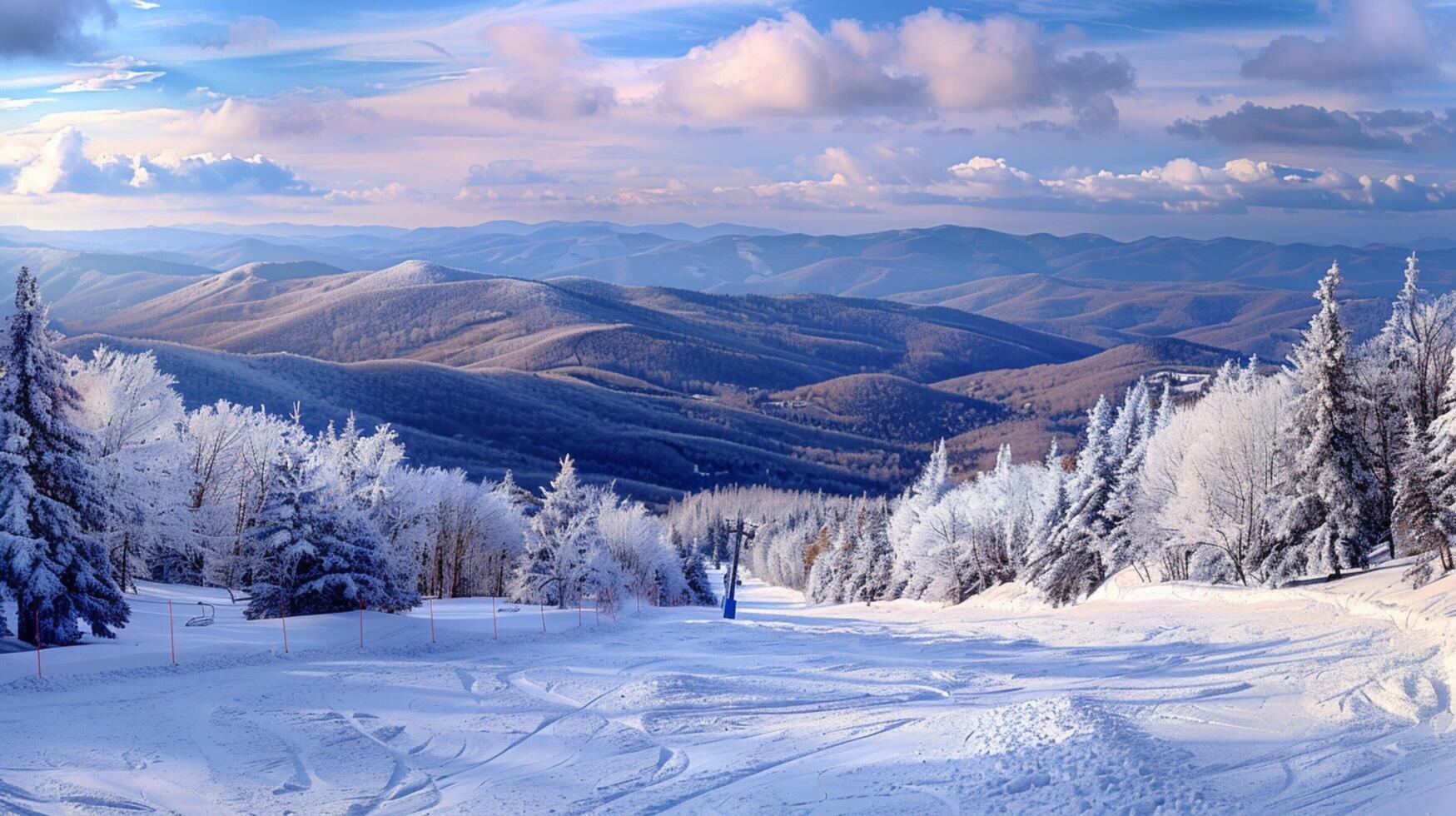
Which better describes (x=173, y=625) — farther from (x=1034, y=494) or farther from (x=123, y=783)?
(x=1034, y=494)

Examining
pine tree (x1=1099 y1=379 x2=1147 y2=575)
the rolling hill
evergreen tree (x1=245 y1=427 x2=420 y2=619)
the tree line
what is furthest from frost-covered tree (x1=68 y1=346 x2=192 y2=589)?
the rolling hill

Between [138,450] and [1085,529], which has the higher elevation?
[138,450]

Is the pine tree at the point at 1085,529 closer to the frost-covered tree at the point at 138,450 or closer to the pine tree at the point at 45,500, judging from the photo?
the frost-covered tree at the point at 138,450

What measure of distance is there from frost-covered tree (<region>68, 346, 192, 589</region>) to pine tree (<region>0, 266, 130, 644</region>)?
12.6 m

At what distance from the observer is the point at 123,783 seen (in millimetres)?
13062

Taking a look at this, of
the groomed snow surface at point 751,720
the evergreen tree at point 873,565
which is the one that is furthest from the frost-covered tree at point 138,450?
the evergreen tree at point 873,565

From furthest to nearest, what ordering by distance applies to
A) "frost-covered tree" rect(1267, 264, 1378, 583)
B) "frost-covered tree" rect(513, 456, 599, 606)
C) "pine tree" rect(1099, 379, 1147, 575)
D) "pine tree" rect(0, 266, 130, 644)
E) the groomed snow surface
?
1. "pine tree" rect(1099, 379, 1147, 575)
2. "frost-covered tree" rect(513, 456, 599, 606)
3. "frost-covered tree" rect(1267, 264, 1378, 583)
4. "pine tree" rect(0, 266, 130, 644)
5. the groomed snow surface

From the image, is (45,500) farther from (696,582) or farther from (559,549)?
(696,582)

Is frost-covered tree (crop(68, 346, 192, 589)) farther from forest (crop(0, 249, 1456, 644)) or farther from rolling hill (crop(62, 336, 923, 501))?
rolling hill (crop(62, 336, 923, 501))

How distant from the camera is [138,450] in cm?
3944

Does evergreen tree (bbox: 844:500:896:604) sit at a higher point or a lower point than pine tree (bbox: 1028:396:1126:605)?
lower

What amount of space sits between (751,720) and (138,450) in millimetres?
31550

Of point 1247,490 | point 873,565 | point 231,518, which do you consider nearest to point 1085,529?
point 1247,490

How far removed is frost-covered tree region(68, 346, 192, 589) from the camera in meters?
36.8
